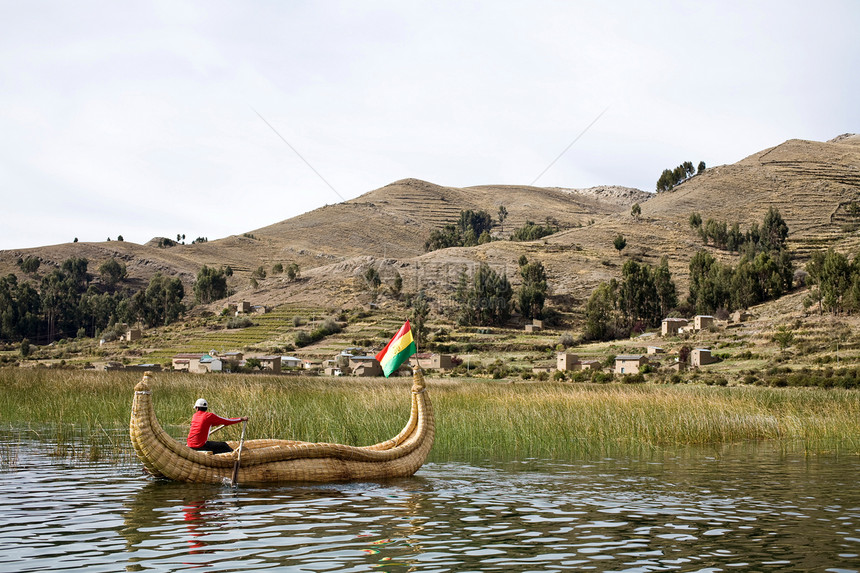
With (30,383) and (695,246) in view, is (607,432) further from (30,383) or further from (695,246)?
(695,246)

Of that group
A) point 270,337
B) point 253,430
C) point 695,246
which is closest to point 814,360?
point 253,430

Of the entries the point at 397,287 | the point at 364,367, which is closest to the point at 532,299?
the point at 397,287

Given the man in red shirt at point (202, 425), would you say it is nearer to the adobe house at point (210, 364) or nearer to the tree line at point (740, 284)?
the adobe house at point (210, 364)

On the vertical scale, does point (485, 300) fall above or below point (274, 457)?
above

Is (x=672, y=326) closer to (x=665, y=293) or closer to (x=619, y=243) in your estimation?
(x=665, y=293)

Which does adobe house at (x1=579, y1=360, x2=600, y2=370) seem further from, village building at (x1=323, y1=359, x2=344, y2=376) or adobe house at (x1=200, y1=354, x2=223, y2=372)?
adobe house at (x1=200, y1=354, x2=223, y2=372)

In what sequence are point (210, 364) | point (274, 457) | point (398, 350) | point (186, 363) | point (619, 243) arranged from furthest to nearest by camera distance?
point (619, 243)
point (186, 363)
point (210, 364)
point (398, 350)
point (274, 457)

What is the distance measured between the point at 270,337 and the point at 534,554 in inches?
4557

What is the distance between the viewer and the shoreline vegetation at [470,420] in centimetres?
2178

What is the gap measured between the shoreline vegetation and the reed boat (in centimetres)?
332

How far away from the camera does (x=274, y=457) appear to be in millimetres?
15805

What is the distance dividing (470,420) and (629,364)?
56.4 meters

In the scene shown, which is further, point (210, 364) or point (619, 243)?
point (619, 243)

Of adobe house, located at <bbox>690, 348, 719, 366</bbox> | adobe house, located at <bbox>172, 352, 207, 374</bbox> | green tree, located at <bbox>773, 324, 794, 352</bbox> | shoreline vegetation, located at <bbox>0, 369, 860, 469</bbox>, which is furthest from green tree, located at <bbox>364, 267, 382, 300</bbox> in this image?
shoreline vegetation, located at <bbox>0, 369, 860, 469</bbox>
